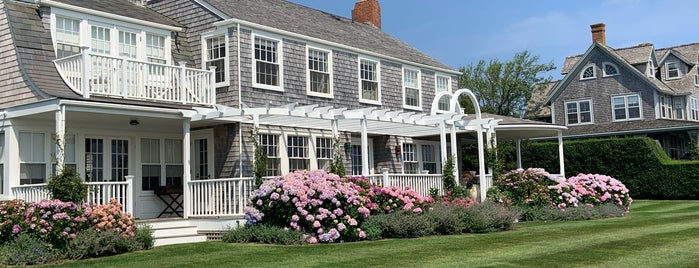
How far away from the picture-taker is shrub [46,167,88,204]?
13062mm

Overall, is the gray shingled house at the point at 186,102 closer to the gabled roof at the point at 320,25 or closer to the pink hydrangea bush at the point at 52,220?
the gabled roof at the point at 320,25

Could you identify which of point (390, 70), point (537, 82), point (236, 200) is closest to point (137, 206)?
point (236, 200)

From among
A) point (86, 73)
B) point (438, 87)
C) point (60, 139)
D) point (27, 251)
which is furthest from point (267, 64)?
point (438, 87)

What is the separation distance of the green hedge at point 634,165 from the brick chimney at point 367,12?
1116cm

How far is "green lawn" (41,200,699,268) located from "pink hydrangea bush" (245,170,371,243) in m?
0.70

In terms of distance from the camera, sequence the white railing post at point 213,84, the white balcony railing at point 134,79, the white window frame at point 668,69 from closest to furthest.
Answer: the white balcony railing at point 134,79
the white railing post at point 213,84
the white window frame at point 668,69

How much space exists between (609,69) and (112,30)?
104 feet

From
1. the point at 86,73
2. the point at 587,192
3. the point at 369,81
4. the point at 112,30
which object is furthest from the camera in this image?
the point at 369,81

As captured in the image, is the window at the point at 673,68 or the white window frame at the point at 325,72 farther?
the window at the point at 673,68

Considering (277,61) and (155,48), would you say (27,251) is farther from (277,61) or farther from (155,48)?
(277,61)

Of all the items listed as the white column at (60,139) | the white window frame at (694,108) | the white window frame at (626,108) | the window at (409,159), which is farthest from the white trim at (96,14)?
the white window frame at (694,108)

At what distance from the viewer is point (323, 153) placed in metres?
20.1

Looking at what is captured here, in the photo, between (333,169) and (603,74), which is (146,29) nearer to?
(333,169)

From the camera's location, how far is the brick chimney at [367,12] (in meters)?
28.1
